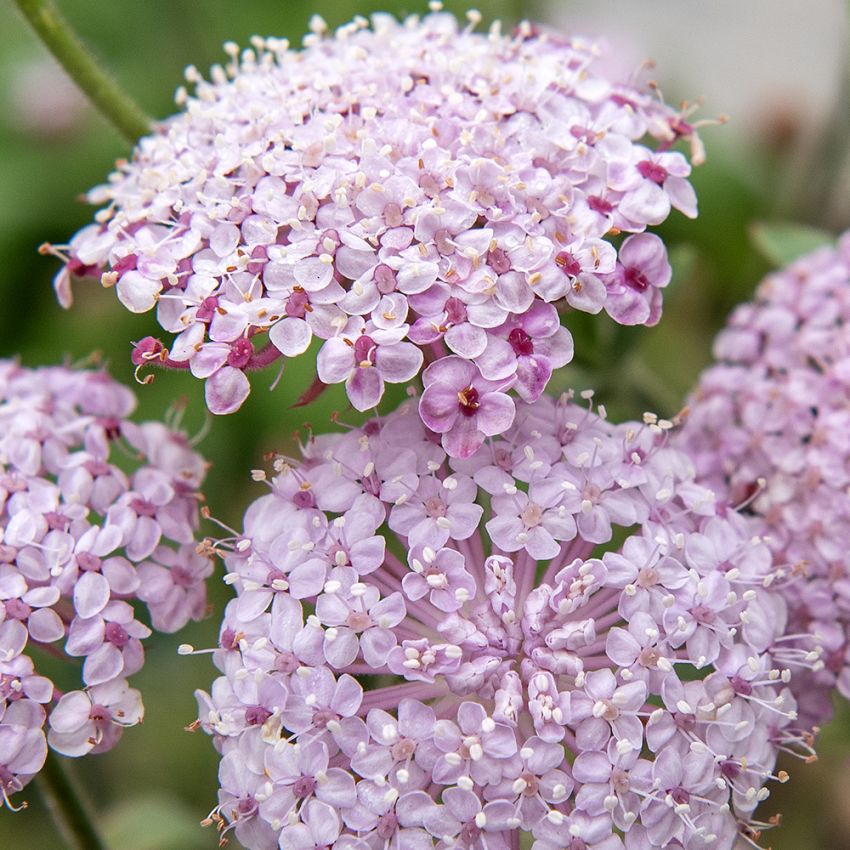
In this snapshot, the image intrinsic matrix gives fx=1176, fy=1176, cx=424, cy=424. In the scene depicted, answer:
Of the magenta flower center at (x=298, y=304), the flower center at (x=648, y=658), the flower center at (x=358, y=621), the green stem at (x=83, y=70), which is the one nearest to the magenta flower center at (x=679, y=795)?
the flower center at (x=648, y=658)

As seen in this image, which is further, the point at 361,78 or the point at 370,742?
the point at 361,78

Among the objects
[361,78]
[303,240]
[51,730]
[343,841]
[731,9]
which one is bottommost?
[343,841]

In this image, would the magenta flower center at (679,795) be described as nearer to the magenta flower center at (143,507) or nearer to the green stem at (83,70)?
the magenta flower center at (143,507)

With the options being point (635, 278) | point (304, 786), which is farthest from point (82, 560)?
point (635, 278)

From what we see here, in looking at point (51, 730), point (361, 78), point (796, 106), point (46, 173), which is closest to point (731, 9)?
point (796, 106)

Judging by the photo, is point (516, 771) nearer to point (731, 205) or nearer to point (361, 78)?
point (361, 78)

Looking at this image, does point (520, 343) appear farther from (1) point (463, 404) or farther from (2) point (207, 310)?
(2) point (207, 310)

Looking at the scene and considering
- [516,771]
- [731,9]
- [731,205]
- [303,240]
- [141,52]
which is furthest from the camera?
[731,9]
